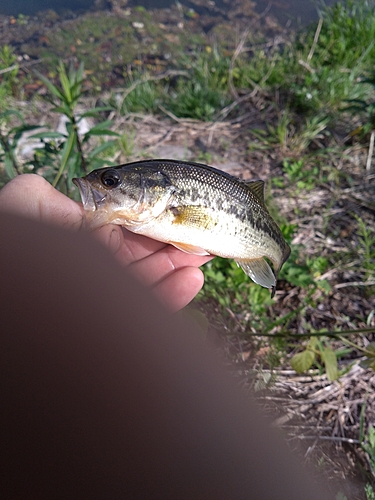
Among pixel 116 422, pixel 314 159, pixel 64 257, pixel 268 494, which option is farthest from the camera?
pixel 314 159

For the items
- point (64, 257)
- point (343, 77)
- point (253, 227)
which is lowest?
point (343, 77)

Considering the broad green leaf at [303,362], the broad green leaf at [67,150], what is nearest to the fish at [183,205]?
the broad green leaf at [303,362]

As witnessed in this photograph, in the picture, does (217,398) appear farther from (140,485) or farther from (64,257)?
(64,257)

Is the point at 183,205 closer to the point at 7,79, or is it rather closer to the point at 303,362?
the point at 303,362

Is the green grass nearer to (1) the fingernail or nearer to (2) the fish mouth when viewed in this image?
(1) the fingernail

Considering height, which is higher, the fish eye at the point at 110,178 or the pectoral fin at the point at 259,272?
the fish eye at the point at 110,178

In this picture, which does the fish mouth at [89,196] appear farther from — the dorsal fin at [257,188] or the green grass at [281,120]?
the green grass at [281,120]

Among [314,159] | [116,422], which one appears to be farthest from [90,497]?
[314,159]
